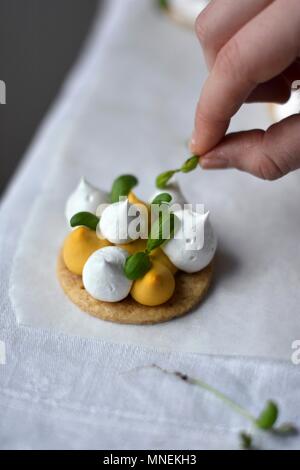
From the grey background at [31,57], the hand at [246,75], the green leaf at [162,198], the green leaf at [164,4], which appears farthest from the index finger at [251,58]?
the grey background at [31,57]

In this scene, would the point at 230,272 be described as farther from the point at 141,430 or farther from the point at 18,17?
the point at 18,17

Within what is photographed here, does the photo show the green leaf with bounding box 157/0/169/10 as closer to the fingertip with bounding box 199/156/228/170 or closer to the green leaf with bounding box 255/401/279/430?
the fingertip with bounding box 199/156/228/170

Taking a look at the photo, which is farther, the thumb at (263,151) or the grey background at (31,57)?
the grey background at (31,57)

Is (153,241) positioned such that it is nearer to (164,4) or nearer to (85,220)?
(85,220)

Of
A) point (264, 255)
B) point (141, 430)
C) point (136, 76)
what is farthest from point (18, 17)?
point (141, 430)

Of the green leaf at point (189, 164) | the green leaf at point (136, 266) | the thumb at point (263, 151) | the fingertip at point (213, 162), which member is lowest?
the green leaf at point (136, 266)

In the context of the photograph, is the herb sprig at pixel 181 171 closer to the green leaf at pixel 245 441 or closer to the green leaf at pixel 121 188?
the green leaf at pixel 121 188

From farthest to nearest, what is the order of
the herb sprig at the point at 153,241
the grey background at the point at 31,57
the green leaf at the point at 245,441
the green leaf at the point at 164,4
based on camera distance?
the grey background at the point at 31,57
the green leaf at the point at 164,4
the herb sprig at the point at 153,241
the green leaf at the point at 245,441
